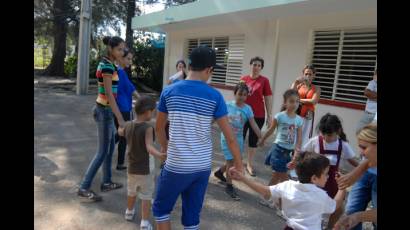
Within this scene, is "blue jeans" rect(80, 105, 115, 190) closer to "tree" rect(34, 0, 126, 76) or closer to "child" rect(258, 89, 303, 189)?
"child" rect(258, 89, 303, 189)

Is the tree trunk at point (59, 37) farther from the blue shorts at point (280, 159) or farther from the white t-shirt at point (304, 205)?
the white t-shirt at point (304, 205)

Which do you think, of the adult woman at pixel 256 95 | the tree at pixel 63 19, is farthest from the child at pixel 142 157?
the tree at pixel 63 19

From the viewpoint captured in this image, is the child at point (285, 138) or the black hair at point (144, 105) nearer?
the black hair at point (144, 105)

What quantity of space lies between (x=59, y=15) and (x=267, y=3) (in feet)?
62.7

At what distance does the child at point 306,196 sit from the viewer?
2.26 metres

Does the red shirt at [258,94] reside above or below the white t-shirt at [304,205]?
above

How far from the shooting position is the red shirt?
536cm

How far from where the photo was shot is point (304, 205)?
2264 millimetres

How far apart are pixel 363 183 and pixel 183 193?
1418mm

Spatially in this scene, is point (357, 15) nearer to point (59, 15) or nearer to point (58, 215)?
point (58, 215)

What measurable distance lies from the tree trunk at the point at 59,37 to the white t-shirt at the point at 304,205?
2344cm

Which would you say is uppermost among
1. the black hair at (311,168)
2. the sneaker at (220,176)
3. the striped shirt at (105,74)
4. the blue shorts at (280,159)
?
the striped shirt at (105,74)

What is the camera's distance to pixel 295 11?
7.43m

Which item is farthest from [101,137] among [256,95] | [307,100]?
[307,100]
